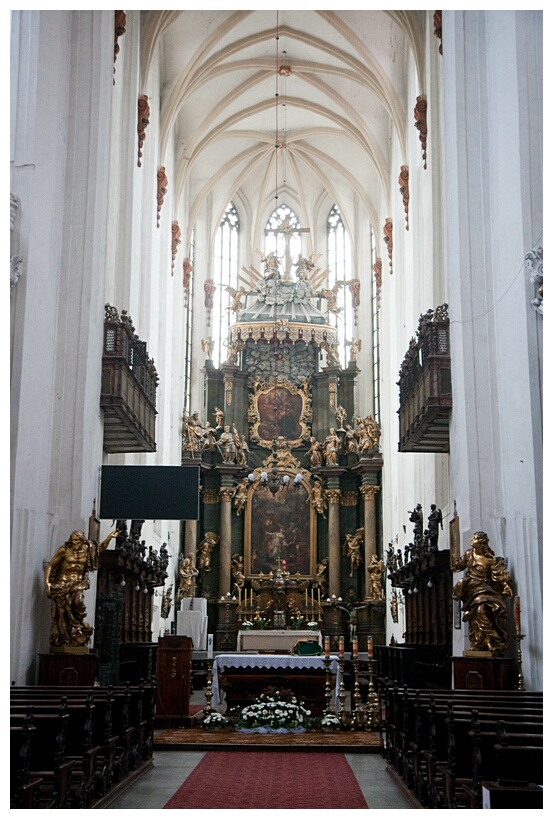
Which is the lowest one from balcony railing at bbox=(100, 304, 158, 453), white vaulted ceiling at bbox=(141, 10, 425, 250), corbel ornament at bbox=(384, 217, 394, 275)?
balcony railing at bbox=(100, 304, 158, 453)

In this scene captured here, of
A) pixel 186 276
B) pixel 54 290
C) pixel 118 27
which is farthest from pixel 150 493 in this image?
pixel 186 276

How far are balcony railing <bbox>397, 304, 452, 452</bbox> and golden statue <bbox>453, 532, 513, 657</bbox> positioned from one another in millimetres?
3092

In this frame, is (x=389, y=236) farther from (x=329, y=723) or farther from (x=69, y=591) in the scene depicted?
(x=69, y=591)

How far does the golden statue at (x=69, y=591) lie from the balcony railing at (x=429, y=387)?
5860 millimetres

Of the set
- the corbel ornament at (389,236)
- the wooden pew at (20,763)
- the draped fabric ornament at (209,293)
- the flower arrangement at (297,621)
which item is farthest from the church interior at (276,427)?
the draped fabric ornament at (209,293)

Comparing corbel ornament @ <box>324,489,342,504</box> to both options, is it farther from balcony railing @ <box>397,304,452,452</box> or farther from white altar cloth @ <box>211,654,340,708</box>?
white altar cloth @ <box>211,654,340,708</box>

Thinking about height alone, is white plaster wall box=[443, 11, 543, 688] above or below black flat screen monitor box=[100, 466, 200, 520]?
above

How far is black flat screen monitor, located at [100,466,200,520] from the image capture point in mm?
14242

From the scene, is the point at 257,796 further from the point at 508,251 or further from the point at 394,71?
the point at 394,71

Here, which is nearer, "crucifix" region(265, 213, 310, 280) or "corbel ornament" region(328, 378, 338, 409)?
"corbel ornament" region(328, 378, 338, 409)

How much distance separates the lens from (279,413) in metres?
30.5

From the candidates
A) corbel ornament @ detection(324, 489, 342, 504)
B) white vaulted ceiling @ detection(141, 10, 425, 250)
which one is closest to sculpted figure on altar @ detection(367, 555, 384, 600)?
corbel ornament @ detection(324, 489, 342, 504)

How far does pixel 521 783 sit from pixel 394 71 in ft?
71.8
